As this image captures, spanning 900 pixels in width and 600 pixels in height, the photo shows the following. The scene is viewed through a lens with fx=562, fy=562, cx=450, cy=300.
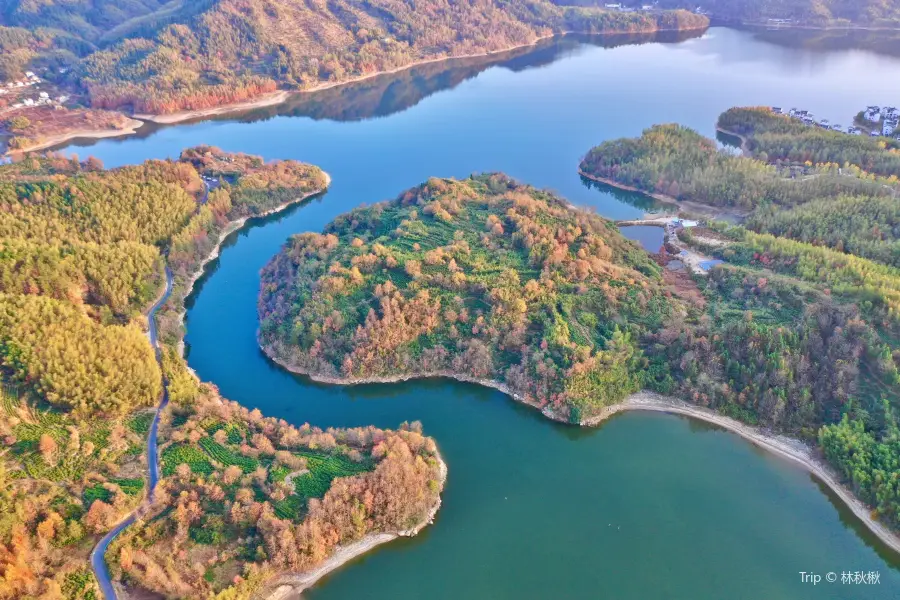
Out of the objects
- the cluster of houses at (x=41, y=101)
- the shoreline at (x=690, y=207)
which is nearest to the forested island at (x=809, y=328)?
the shoreline at (x=690, y=207)

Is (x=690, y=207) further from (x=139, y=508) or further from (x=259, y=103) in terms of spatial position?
(x=259, y=103)

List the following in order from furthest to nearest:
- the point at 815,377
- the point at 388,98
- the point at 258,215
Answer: the point at 388,98
the point at 258,215
the point at 815,377

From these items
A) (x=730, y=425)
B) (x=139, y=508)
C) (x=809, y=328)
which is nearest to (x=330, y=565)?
(x=139, y=508)

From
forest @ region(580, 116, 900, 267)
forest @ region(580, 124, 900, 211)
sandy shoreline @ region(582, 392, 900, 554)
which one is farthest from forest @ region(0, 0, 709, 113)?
sandy shoreline @ region(582, 392, 900, 554)

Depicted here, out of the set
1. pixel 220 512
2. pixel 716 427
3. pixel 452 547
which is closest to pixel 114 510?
pixel 220 512

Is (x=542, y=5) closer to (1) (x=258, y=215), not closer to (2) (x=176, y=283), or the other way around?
(1) (x=258, y=215)
